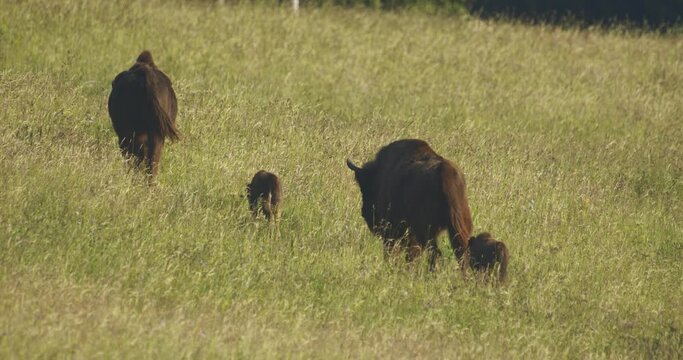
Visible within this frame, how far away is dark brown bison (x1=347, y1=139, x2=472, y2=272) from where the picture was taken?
29.6 feet

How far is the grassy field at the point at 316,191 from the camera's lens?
7.61 meters

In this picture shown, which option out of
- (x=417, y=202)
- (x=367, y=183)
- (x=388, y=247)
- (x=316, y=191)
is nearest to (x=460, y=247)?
(x=417, y=202)

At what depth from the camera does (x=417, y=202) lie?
9.21 meters

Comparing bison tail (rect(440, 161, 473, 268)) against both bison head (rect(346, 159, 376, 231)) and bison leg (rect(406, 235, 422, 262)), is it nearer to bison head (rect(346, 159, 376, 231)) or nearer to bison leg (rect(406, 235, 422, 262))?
bison leg (rect(406, 235, 422, 262))

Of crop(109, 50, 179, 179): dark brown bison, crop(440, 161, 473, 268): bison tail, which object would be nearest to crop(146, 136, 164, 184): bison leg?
crop(109, 50, 179, 179): dark brown bison

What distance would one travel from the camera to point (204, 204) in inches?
411

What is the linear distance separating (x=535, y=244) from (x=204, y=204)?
2.98 metres

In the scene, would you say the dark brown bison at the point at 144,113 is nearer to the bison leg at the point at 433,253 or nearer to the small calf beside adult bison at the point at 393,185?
the small calf beside adult bison at the point at 393,185

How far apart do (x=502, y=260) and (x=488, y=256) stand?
0.37 feet

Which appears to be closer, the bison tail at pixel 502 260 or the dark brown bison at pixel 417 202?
the dark brown bison at pixel 417 202

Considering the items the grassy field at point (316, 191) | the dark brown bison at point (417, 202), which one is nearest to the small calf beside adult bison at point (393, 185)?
the dark brown bison at point (417, 202)

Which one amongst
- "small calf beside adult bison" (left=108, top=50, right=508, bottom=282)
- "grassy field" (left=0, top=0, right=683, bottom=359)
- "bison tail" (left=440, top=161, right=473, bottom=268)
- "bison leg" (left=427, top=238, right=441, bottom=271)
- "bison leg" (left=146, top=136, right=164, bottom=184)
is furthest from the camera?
"bison leg" (left=146, top=136, right=164, bottom=184)

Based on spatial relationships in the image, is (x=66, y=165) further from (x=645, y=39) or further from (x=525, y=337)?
(x=645, y=39)

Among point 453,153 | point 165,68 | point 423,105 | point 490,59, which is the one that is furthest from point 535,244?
point 490,59
